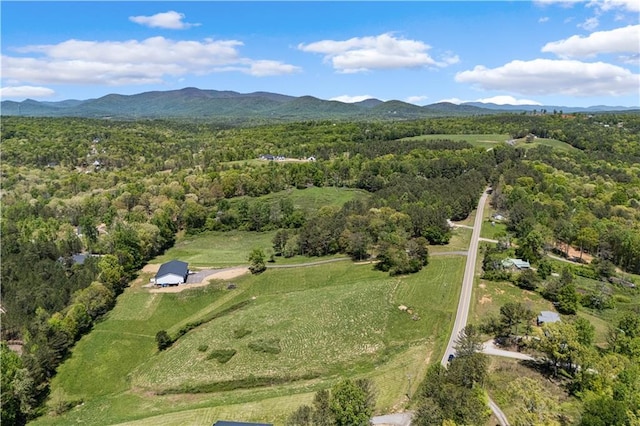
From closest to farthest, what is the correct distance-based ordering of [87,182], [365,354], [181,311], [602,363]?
[602,363], [365,354], [181,311], [87,182]

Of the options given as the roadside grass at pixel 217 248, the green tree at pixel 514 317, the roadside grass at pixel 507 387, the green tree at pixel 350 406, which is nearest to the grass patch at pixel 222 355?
the green tree at pixel 350 406

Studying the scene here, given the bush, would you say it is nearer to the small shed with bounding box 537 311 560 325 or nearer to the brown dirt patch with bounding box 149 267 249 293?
the brown dirt patch with bounding box 149 267 249 293

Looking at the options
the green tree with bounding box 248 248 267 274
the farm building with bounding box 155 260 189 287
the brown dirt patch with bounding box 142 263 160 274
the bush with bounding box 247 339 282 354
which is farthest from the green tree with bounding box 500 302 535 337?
the brown dirt patch with bounding box 142 263 160 274

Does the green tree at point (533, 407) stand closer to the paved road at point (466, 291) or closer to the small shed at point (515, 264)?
the paved road at point (466, 291)

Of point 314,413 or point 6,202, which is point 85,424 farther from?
point 6,202

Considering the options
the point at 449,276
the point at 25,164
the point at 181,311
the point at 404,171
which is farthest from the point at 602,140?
the point at 25,164

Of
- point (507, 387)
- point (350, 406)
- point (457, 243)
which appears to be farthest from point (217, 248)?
point (507, 387)

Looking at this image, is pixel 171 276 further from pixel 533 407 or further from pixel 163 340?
pixel 533 407
